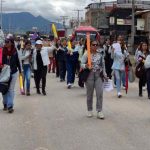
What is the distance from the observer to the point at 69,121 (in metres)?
11.4

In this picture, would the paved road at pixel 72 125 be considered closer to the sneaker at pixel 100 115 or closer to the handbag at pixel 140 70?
the sneaker at pixel 100 115

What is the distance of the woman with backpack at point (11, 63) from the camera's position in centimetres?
1265

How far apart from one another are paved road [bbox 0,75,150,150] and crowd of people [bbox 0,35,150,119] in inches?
22.9

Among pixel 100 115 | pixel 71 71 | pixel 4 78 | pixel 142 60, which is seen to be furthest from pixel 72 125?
pixel 71 71

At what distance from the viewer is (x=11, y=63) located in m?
12.7

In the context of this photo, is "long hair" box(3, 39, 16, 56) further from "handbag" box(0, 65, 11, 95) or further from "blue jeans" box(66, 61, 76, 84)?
"blue jeans" box(66, 61, 76, 84)

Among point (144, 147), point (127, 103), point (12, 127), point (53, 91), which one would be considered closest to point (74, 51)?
point (53, 91)

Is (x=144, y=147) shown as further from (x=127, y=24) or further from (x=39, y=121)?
(x=127, y=24)

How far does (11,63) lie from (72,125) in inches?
105

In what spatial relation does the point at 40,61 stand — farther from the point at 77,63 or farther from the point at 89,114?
the point at 89,114

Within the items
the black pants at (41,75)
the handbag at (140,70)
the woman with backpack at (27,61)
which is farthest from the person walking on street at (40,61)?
the handbag at (140,70)

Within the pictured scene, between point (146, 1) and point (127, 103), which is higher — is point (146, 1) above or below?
above

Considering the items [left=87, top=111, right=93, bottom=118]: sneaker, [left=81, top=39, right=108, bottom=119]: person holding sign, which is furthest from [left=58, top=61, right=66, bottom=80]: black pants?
[left=81, top=39, right=108, bottom=119]: person holding sign

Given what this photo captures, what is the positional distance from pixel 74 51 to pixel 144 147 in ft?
37.8
